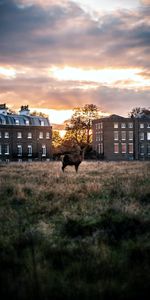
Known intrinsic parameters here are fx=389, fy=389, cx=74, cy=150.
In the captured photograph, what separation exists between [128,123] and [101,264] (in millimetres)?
80106

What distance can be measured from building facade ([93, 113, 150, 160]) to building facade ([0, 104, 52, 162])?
444 inches

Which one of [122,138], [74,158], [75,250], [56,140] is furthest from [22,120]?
[75,250]

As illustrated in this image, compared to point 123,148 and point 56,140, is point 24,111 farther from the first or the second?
point 123,148

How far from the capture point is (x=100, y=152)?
84.2 m

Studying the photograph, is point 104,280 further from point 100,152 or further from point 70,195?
point 100,152

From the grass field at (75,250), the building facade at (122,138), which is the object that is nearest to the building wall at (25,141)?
the building facade at (122,138)

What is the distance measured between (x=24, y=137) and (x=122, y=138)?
826 inches

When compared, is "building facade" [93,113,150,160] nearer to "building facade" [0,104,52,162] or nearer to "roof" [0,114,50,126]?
"building facade" [0,104,52,162]

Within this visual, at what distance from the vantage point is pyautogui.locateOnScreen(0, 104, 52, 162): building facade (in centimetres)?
7875

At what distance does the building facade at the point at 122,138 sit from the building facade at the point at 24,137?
1127 centimetres

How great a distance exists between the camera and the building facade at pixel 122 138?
8252 cm

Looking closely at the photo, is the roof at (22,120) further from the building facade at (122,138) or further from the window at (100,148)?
the window at (100,148)

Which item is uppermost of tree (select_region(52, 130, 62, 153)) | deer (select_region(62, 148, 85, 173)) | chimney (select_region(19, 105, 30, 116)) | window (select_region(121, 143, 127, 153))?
chimney (select_region(19, 105, 30, 116))

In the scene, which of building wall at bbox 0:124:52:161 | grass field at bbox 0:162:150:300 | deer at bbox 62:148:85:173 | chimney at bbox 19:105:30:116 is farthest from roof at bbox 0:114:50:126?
grass field at bbox 0:162:150:300
